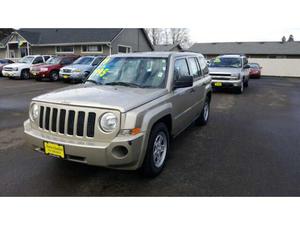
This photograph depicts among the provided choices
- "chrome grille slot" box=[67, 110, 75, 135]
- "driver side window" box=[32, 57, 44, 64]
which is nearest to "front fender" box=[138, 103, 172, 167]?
"chrome grille slot" box=[67, 110, 75, 135]

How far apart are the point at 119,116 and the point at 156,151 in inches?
40.6

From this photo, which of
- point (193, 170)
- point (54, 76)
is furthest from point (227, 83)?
point (54, 76)

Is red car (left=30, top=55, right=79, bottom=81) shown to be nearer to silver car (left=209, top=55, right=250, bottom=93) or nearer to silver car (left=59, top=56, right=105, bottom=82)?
silver car (left=59, top=56, right=105, bottom=82)

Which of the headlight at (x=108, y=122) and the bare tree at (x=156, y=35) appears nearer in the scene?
the headlight at (x=108, y=122)

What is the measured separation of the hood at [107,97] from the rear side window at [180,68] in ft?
2.02

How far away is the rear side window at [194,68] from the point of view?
214 inches

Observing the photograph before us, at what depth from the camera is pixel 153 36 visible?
67.9 metres

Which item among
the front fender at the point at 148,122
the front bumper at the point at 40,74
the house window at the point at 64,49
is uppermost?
the house window at the point at 64,49

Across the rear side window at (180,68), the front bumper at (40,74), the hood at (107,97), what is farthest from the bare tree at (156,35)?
the hood at (107,97)

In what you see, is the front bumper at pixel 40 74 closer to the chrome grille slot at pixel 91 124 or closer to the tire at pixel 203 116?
the tire at pixel 203 116

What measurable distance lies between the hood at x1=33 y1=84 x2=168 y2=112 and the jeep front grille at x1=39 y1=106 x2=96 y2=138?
0.12 m

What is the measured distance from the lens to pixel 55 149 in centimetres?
A: 332

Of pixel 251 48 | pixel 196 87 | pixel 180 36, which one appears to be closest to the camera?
pixel 196 87

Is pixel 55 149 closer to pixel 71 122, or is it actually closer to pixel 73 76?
pixel 71 122
